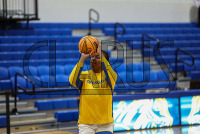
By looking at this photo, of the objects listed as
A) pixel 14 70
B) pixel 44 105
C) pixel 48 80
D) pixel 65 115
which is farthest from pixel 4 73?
pixel 65 115

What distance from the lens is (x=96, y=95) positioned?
4070 millimetres

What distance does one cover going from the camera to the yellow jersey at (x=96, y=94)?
4.04 m

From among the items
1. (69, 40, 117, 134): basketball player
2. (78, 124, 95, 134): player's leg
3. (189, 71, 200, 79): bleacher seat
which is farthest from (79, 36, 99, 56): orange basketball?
(189, 71, 200, 79): bleacher seat

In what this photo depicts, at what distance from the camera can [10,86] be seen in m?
9.18

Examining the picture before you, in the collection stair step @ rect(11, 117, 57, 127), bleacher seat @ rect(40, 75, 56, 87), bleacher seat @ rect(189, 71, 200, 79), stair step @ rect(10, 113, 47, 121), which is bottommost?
stair step @ rect(11, 117, 57, 127)

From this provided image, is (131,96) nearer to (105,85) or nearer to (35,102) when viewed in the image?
(35,102)

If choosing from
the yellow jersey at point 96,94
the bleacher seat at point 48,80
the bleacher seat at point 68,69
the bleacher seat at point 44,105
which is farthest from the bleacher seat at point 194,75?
the yellow jersey at point 96,94

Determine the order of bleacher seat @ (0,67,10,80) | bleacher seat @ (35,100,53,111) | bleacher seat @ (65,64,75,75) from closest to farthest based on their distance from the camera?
bleacher seat @ (35,100,53,111), bleacher seat @ (0,67,10,80), bleacher seat @ (65,64,75,75)

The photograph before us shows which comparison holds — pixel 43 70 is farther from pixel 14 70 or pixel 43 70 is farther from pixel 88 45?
pixel 88 45

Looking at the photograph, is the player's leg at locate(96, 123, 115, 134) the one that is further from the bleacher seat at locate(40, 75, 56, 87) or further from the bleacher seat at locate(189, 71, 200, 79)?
the bleacher seat at locate(189, 71, 200, 79)

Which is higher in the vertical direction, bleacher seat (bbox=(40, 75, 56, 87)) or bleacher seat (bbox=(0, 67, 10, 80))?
bleacher seat (bbox=(0, 67, 10, 80))

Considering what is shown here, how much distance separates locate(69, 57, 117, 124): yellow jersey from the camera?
4043 millimetres

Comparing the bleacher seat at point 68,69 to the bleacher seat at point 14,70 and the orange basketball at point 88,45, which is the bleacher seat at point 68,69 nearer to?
the bleacher seat at point 14,70

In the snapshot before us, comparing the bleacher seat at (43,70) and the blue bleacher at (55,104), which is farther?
the bleacher seat at (43,70)
